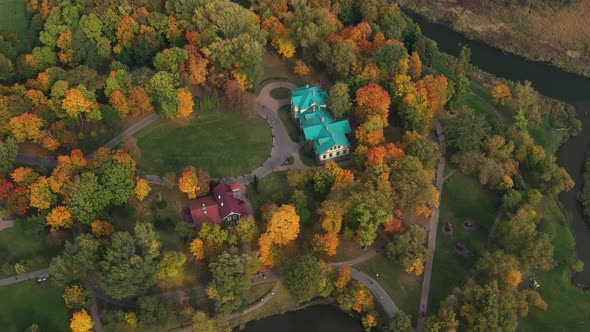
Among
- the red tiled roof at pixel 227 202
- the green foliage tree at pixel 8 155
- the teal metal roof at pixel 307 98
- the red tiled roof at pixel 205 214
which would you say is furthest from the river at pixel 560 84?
the green foliage tree at pixel 8 155

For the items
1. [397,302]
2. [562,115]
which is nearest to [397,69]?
[562,115]

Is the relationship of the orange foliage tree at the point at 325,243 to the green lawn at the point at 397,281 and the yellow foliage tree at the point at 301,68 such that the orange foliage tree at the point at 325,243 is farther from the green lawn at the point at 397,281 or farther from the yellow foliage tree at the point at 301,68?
the yellow foliage tree at the point at 301,68

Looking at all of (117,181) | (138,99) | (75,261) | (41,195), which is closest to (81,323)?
(75,261)

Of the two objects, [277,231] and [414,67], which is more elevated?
[414,67]

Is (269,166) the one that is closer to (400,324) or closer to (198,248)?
(198,248)

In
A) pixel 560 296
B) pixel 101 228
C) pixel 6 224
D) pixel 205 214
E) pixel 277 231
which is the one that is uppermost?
pixel 277 231

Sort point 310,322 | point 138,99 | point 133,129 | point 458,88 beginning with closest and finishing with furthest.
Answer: point 310,322
point 138,99
point 133,129
point 458,88

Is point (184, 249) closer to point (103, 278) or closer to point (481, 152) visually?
point (103, 278)
